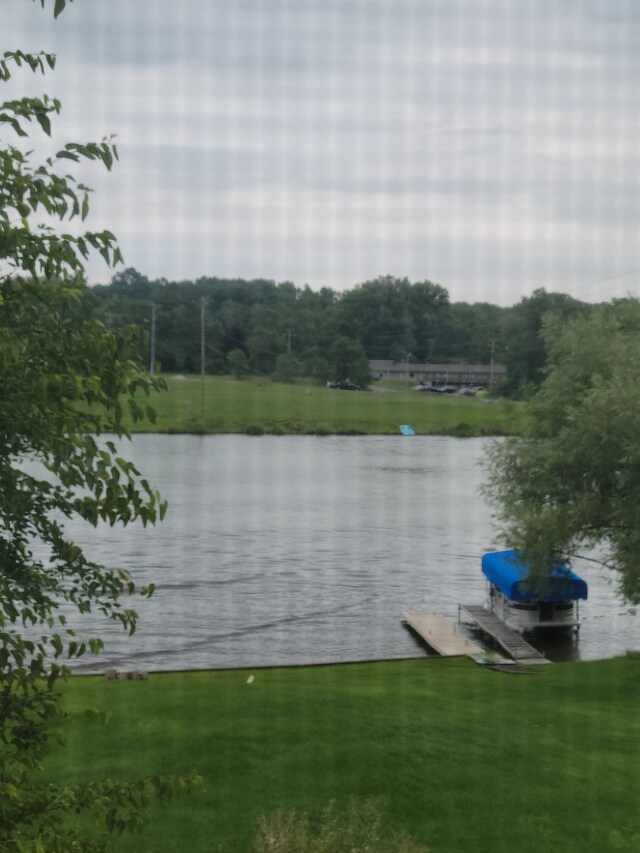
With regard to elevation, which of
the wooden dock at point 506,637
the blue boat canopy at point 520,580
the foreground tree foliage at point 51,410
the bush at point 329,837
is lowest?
the wooden dock at point 506,637

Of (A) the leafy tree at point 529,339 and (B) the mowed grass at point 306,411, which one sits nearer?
(B) the mowed grass at point 306,411

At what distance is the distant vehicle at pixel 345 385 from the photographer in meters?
139

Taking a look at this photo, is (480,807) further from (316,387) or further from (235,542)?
(316,387)

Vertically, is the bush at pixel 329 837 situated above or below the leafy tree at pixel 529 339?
below

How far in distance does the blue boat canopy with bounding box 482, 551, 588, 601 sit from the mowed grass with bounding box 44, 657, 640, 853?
848 cm

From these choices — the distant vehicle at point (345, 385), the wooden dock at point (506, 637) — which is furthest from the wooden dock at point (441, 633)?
the distant vehicle at point (345, 385)

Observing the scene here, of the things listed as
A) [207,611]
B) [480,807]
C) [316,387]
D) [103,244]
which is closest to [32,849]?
[103,244]

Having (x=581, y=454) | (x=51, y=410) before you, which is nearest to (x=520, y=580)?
(x=581, y=454)

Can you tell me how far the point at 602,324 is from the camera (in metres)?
32.2

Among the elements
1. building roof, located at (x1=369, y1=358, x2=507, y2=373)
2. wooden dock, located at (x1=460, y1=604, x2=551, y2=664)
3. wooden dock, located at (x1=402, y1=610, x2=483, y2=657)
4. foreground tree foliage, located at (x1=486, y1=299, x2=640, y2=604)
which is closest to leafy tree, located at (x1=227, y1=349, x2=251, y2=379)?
building roof, located at (x1=369, y1=358, x2=507, y2=373)

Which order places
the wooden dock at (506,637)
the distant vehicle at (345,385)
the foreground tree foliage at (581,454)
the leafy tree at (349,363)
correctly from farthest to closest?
1. the leafy tree at (349,363)
2. the distant vehicle at (345,385)
3. the wooden dock at (506,637)
4. the foreground tree foliage at (581,454)

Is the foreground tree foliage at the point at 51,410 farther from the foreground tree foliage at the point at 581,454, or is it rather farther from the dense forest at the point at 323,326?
the dense forest at the point at 323,326

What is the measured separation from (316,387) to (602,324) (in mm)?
108287

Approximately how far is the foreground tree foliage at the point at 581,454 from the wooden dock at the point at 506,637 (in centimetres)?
508
